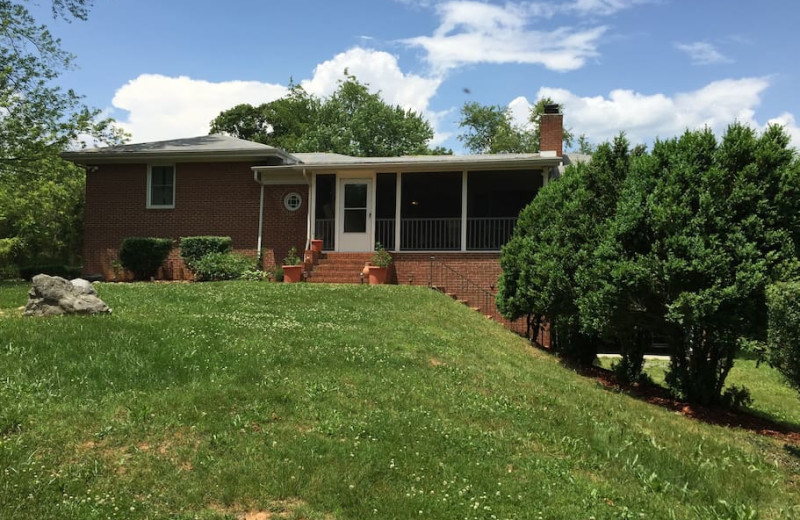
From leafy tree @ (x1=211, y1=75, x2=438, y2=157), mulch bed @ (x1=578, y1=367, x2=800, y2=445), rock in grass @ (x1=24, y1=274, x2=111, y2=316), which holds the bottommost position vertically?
mulch bed @ (x1=578, y1=367, x2=800, y2=445)

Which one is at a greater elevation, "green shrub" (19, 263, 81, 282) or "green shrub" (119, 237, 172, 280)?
"green shrub" (119, 237, 172, 280)

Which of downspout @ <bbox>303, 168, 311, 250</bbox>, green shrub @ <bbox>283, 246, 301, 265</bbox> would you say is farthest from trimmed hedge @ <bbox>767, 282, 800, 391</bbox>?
downspout @ <bbox>303, 168, 311, 250</bbox>

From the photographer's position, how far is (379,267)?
14.1m

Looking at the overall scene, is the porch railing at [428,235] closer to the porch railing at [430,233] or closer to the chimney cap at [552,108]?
the porch railing at [430,233]

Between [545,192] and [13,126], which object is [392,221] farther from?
[13,126]

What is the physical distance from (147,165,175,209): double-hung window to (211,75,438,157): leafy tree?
18.6 metres

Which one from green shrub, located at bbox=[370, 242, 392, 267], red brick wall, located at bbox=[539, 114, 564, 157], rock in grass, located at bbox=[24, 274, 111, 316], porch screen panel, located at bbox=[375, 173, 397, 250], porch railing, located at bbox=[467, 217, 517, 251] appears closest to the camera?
rock in grass, located at bbox=[24, 274, 111, 316]

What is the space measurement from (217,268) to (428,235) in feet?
19.1

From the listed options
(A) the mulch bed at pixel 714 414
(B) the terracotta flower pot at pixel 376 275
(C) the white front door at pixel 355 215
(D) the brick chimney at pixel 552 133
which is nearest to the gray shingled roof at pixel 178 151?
(C) the white front door at pixel 355 215

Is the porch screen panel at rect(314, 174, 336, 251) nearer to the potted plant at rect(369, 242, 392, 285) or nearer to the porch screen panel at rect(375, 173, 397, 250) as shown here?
the porch screen panel at rect(375, 173, 397, 250)

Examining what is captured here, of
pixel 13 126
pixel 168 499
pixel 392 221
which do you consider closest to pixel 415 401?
pixel 168 499

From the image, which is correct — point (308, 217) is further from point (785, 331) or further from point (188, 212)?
point (785, 331)

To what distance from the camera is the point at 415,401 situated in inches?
209

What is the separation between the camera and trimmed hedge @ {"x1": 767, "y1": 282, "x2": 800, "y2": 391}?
16.8 feet
